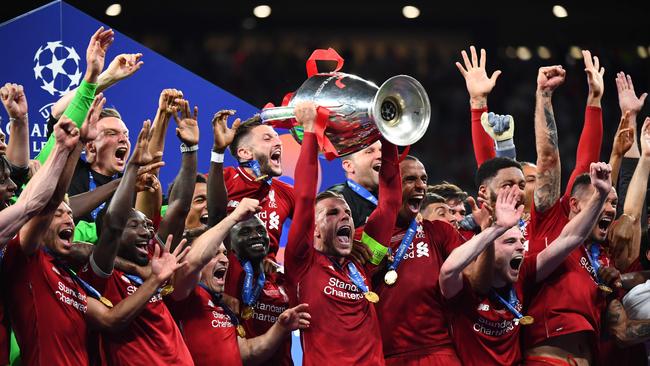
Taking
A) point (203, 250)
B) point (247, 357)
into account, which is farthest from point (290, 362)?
point (203, 250)

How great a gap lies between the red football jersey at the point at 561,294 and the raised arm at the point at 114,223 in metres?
2.27

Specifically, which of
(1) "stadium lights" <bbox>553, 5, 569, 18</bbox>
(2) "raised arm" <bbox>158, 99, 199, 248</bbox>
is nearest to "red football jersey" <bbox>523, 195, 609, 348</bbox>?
(2) "raised arm" <bbox>158, 99, 199, 248</bbox>

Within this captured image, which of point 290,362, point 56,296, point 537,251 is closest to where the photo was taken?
point 56,296

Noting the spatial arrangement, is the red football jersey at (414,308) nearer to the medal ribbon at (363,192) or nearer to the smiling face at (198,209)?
the medal ribbon at (363,192)

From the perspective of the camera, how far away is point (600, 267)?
6066mm

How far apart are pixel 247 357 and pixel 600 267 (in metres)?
2.06

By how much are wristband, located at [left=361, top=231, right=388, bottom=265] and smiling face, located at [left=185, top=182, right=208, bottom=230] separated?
0.99 m

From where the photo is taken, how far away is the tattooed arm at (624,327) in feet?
19.7

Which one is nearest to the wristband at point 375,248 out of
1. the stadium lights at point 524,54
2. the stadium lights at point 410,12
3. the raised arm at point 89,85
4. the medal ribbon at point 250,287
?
the medal ribbon at point 250,287

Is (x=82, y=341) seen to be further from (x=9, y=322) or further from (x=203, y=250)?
(x=203, y=250)

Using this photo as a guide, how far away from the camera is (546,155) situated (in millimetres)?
5945

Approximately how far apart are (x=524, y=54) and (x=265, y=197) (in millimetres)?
8980

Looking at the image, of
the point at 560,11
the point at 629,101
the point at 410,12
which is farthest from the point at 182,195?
the point at 560,11

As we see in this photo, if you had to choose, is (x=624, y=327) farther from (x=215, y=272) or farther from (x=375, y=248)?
(x=215, y=272)
